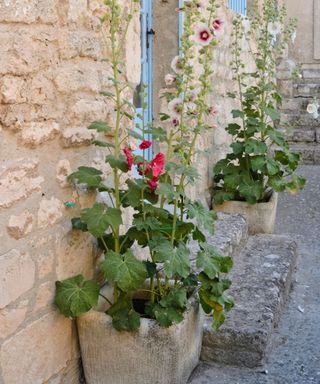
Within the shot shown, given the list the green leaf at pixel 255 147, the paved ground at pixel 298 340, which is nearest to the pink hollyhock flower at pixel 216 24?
the paved ground at pixel 298 340

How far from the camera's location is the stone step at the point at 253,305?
9.69ft

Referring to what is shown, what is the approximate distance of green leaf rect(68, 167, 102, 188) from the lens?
8.08ft

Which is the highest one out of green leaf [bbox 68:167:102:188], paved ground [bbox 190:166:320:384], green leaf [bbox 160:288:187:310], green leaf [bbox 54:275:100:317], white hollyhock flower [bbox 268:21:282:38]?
white hollyhock flower [bbox 268:21:282:38]

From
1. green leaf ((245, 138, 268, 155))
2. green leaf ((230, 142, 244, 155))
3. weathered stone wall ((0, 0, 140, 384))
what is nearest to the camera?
weathered stone wall ((0, 0, 140, 384))

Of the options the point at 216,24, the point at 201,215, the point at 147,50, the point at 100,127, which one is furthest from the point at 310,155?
the point at 100,127

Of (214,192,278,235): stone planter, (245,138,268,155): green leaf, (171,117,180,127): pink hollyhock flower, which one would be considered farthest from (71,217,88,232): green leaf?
(214,192,278,235): stone planter

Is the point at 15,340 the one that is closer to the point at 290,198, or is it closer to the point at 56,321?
the point at 56,321

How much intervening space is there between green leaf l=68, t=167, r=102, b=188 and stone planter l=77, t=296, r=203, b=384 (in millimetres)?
513

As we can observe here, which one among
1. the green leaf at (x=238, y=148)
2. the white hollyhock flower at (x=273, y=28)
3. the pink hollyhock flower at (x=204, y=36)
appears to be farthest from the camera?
the white hollyhock flower at (x=273, y=28)

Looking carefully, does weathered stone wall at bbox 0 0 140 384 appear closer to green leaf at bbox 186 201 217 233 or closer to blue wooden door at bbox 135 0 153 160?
green leaf at bbox 186 201 217 233

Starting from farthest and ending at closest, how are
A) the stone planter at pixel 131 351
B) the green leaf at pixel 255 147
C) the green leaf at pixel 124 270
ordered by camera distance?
the green leaf at pixel 255 147
the stone planter at pixel 131 351
the green leaf at pixel 124 270

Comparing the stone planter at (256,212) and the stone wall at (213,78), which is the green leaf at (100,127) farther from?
the stone planter at (256,212)

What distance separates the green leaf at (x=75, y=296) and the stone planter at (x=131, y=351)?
0.12 metres

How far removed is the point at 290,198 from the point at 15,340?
14.6 ft
